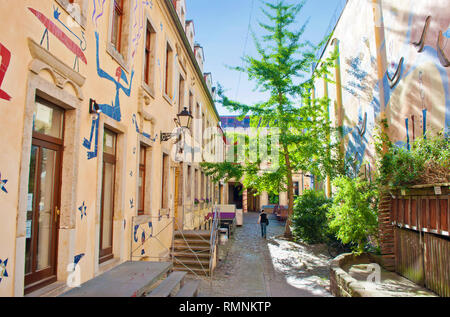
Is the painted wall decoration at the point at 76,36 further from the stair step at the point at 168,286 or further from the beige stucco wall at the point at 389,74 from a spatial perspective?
the beige stucco wall at the point at 389,74

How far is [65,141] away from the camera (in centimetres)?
457

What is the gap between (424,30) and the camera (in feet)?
22.6

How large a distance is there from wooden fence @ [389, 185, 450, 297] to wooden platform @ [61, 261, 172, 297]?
4.89m

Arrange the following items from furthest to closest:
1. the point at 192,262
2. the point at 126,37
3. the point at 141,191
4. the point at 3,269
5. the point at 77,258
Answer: the point at 192,262, the point at 141,191, the point at 126,37, the point at 77,258, the point at 3,269

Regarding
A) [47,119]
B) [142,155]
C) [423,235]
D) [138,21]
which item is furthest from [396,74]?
[47,119]

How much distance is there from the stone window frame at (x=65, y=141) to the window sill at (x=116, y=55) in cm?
124

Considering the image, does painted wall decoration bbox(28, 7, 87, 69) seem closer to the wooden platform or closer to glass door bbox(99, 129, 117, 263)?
glass door bbox(99, 129, 117, 263)

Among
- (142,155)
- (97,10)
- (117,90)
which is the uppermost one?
(97,10)

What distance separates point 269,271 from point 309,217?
4.08m

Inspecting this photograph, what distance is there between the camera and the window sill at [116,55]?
5.76 metres

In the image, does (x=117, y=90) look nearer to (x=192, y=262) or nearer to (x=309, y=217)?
(x=192, y=262)

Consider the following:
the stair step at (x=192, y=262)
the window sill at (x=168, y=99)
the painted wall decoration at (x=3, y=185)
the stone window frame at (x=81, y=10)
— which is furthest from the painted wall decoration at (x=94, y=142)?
→ the stair step at (x=192, y=262)
